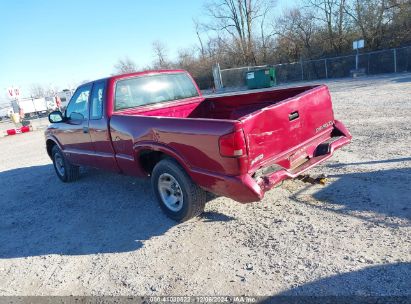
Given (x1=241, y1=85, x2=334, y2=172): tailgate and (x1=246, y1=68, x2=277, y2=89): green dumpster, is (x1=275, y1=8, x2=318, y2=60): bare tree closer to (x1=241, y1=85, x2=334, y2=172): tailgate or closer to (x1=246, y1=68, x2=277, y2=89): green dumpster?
(x1=246, y1=68, x2=277, y2=89): green dumpster

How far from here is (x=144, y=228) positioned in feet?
14.8

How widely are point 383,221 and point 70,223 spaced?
4.17 meters

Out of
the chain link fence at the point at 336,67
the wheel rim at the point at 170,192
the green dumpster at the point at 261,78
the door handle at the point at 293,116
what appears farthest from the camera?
the green dumpster at the point at 261,78

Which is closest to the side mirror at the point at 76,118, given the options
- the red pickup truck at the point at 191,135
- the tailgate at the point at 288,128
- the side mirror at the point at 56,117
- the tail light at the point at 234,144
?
the red pickup truck at the point at 191,135

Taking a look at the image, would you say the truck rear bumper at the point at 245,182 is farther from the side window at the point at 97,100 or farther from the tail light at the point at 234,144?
the side window at the point at 97,100

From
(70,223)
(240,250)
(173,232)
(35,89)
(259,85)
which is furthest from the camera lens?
(35,89)

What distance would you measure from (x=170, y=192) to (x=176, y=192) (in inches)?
5.4

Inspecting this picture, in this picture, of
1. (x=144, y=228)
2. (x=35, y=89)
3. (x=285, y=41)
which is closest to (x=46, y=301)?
(x=144, y=228)

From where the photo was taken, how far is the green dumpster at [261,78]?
29.2 meters

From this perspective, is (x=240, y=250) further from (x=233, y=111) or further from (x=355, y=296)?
(x=233, y=111)

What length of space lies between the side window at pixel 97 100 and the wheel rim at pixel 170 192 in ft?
5.26

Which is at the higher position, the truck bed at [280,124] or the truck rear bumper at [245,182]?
the truck bed at [280,124]

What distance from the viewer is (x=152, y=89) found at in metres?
5.63

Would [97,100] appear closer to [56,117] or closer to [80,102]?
[80,102]
